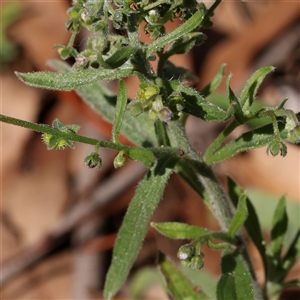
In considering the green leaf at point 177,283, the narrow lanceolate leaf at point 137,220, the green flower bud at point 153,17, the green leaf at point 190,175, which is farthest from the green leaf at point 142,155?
the green leaf at point 177,283

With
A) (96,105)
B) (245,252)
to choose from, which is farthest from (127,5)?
(245,252)

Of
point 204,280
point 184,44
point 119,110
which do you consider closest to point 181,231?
point 119,110

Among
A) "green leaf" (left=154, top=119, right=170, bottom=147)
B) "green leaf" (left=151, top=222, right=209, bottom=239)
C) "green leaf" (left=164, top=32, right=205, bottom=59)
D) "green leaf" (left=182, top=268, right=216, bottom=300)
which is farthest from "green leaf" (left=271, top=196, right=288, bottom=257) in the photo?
"green leaf" (left=164, top=32, right=205, bottom=59)

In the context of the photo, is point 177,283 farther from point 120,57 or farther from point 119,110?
point 120,57

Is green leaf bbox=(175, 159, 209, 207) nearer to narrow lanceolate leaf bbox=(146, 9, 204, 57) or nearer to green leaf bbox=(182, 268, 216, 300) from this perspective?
narrow lanceolate leaf bbox=(146, 9, 204, 57)

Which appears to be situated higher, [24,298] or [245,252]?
[245,252]

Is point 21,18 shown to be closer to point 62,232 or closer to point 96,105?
point 62,232
